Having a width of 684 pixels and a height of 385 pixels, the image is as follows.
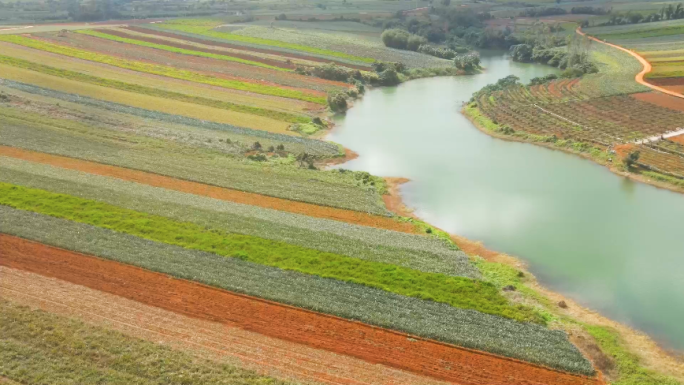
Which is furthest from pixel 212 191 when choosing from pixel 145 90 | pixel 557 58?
pixel 557 58

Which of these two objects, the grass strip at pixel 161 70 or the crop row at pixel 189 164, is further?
the grass strip at pixel 161 70

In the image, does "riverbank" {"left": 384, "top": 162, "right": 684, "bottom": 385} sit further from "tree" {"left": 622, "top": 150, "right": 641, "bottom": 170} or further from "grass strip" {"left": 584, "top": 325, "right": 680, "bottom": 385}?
"tree" {"left": 622, "top": 150, "right": 641, "bottom": 170}

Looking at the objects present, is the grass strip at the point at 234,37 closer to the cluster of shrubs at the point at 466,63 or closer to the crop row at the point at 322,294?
the cluster of shrubs at the point at 466,63

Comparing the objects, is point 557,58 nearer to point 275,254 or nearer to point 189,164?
point 189,164

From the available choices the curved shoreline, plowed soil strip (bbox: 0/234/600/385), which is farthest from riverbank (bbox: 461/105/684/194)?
plowed soil strip (bbox: 0/234/600/385)

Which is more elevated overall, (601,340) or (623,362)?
(601,340)

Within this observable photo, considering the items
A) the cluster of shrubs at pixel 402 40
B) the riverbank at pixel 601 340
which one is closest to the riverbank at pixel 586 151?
the riverbank at pixel 601 340

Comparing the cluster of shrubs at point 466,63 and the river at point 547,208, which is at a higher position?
the cluster of shrubs at point 466,63

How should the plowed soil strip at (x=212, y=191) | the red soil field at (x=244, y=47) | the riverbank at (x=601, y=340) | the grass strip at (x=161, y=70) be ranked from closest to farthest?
the riverbank at (x=601, y=340) < the plowed soil strip at (x=212, y=191) < the grass strip at (x=161, y=70) < the red soil field at (x=244, y=47)
